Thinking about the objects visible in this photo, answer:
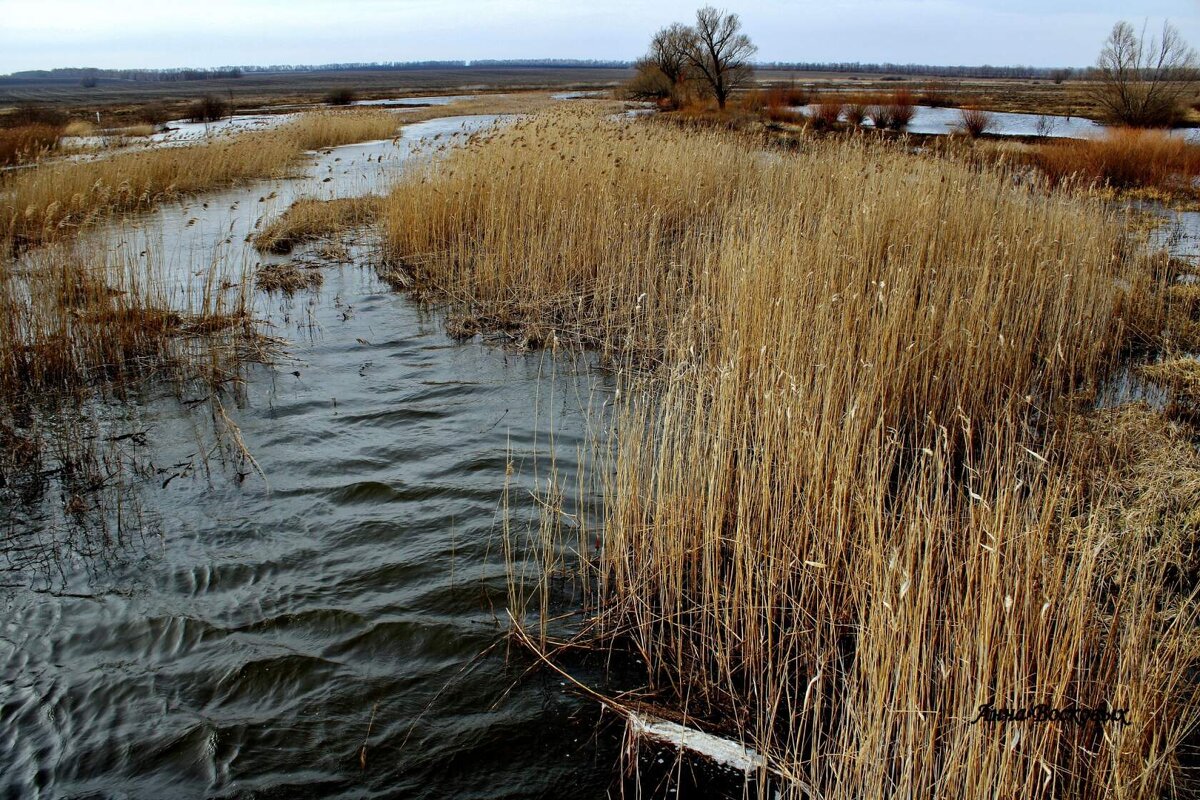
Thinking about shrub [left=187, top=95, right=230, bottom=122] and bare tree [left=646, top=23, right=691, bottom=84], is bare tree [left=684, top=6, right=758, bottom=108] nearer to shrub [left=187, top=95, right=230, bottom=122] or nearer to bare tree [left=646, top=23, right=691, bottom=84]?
bare tree [left=646, top=23, right=691, bottom=84]

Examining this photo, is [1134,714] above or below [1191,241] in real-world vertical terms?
below

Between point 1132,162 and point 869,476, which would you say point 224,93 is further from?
point 869,476

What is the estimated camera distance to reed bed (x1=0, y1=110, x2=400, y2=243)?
9047 mm

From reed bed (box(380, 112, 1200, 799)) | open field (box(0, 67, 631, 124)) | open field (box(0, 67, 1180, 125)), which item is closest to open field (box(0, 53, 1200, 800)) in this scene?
reed bed (box(380, 112, 1200, 799))

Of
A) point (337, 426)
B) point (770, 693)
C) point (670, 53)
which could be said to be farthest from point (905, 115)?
point (770, 693)

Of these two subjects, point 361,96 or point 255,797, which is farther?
point 361,96

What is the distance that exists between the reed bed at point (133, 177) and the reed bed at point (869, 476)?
4091 millimetres

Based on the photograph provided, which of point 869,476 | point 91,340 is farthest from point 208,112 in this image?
point 869,476

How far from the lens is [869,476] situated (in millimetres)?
3414

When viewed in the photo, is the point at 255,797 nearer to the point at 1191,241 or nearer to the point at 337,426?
the point at 337,426

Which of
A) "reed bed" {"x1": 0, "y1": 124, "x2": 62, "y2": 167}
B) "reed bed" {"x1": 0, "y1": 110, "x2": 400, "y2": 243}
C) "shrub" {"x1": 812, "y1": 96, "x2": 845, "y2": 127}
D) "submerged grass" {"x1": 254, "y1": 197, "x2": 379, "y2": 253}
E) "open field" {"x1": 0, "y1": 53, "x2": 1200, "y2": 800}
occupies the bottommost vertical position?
"open field" {"x1": 0, "y1": 53, "x2": 1200, "y2": 800}

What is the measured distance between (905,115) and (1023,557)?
1205 inches

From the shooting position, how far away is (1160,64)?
25641 millimetres

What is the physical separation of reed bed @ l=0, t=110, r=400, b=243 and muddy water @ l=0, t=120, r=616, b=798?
3.30 meters
